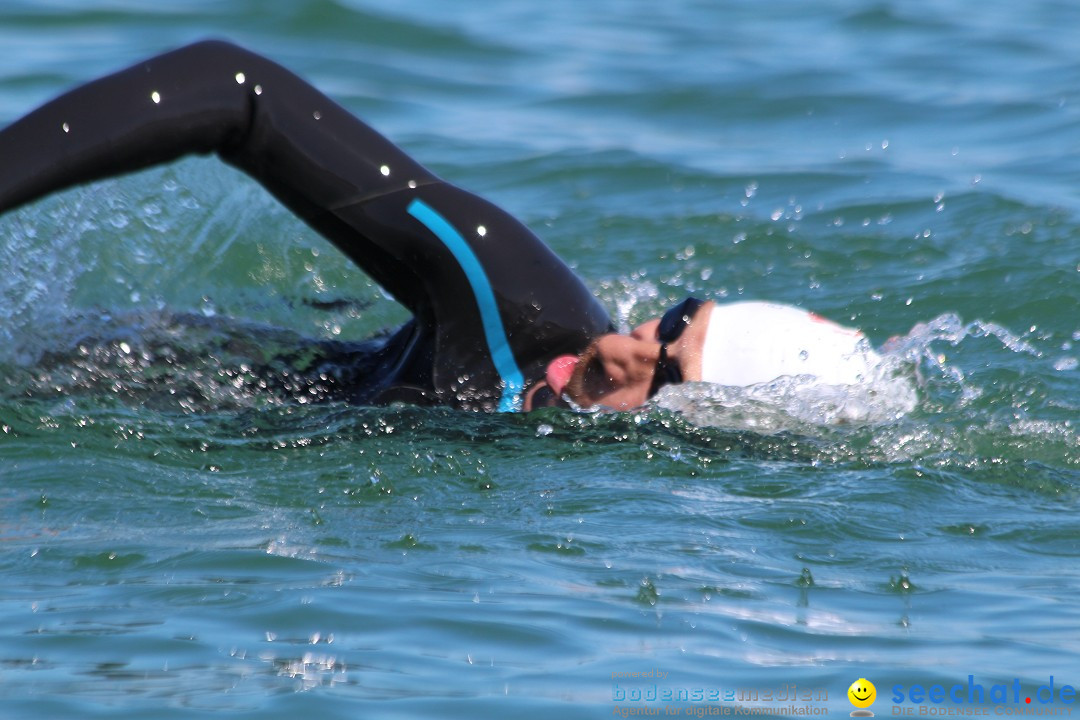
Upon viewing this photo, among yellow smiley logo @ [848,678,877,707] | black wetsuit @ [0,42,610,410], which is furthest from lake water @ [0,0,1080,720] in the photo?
black wetsuit @ [0,42,610,410]

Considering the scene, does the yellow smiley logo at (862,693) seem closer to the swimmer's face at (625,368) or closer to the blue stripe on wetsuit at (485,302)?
the swimmer's face at (625,368)

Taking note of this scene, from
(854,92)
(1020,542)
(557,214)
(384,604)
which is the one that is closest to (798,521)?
(1020,542)

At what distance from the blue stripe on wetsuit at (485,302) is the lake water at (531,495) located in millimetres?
85

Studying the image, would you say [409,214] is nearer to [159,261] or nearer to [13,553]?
[13,553]

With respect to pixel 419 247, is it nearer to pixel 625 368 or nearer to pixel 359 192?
pixel 359 192

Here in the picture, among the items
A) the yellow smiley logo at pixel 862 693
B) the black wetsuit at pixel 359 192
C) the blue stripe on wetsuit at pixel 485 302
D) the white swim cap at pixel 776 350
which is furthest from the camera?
the white swim cap at pixel 776 350

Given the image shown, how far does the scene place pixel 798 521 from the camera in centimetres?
387

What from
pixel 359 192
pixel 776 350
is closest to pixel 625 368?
pixel 776 350

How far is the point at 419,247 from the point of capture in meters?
3.92

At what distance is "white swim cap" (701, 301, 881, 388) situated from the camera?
404 centimetres

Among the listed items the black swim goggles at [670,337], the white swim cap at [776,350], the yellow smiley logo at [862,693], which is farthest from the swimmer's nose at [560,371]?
the yellow smiley logo at [862,693]

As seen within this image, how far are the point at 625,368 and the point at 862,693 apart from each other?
1.30m

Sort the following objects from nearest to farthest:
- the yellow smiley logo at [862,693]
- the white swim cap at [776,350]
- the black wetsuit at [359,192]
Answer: the yellow smiley logo at [862,693], the black wetsuit at [359,192], the white swim cap at [776,350]

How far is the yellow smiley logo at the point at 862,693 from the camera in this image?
3016mm
